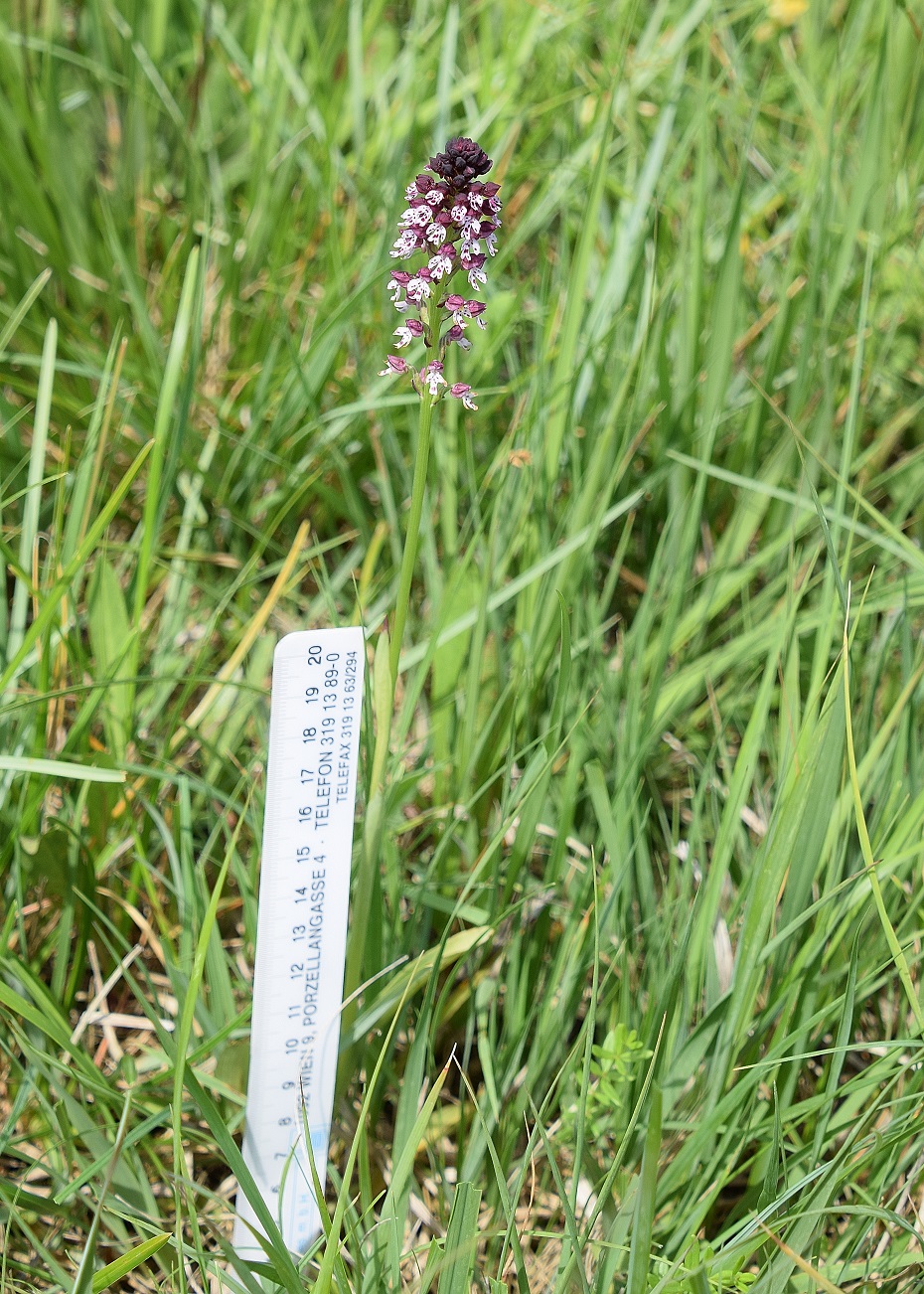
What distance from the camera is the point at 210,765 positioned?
6.22 feet

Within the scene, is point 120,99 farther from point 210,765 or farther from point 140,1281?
point 140,1281

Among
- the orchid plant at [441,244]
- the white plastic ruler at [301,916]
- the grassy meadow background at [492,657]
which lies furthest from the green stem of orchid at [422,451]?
the grassy meadow background at [492,657]

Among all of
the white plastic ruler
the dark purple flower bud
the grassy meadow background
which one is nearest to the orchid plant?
the dark purple flower bud

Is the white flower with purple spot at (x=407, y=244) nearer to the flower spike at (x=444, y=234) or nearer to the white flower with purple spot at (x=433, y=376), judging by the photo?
the flower spike at (x=444, y=234)

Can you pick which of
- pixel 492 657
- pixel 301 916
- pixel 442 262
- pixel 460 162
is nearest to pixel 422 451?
pixel 442 262

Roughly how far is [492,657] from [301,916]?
2.68ft

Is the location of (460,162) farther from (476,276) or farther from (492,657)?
(492,657)

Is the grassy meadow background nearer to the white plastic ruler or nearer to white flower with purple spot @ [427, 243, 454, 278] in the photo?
the white plastic ruler

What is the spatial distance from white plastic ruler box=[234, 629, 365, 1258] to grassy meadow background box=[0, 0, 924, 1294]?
0.08 m

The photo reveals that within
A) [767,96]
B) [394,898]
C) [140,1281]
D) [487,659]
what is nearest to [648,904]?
[394,898]

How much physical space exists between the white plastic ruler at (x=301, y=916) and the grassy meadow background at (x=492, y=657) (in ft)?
0.25

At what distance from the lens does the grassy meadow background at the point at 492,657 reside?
4.67 feet

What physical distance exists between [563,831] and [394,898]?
0.97 ft

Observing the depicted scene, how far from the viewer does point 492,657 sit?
2.03 metres
